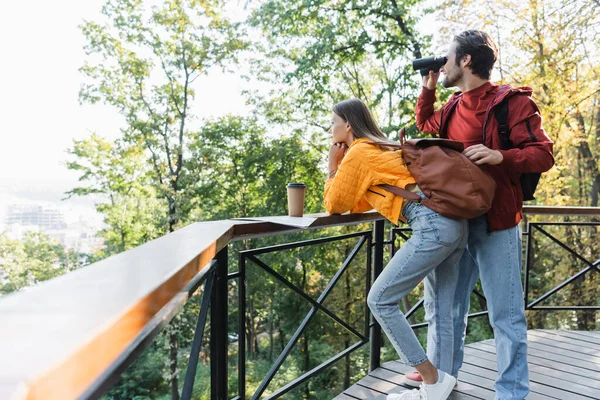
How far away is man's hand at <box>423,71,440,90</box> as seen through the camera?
190 cm

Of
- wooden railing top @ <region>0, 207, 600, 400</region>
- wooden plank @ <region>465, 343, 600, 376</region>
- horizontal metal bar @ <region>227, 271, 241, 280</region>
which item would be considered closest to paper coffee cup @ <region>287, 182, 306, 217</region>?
horizontal metal bar @ <region>227, 271, 241, 280</region>

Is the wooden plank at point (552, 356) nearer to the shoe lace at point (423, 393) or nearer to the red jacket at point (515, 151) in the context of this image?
the shoe lace at point (423, 393)

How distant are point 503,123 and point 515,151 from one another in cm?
12

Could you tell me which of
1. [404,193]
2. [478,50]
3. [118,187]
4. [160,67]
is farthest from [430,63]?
[118,187]

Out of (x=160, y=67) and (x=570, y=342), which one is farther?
(x=160, y=67)

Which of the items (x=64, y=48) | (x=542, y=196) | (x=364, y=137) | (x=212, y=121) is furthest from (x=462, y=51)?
(x=64, y=48)

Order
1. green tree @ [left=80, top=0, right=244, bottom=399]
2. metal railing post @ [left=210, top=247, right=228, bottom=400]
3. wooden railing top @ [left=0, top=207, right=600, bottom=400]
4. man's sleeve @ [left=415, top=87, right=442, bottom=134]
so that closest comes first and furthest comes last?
wooden railing top @ [left=0, top=207, right=600, bottom=400]
metal railing post @ [left=210, top=247, right=228, bottom=400]
man's sleeve @ [left=415, top=87, right=442, bottom=134]
green tree @ [left=80, top=0, right=244, bottom=399]

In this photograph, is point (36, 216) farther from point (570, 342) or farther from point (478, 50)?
point (478, 50)

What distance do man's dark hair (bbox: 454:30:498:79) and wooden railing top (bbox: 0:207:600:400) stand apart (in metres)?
1.39

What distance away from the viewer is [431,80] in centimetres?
192

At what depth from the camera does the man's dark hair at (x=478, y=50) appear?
1.66 metres

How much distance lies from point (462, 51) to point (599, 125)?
913 centimetres

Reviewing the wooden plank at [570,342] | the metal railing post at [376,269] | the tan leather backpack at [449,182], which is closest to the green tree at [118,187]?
the metal railing post at [376,269]

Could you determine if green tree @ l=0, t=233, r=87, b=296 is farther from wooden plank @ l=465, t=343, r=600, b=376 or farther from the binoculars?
the binoculars
